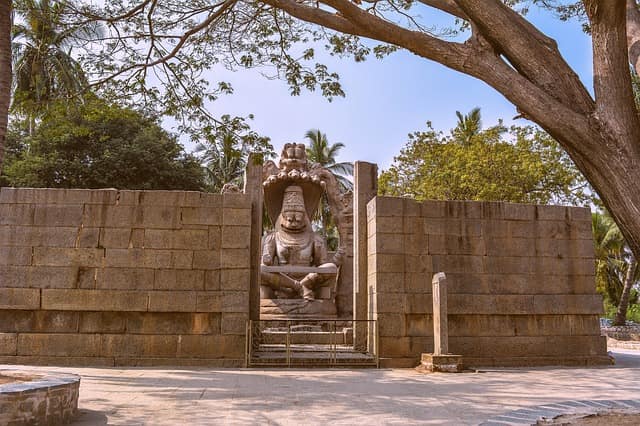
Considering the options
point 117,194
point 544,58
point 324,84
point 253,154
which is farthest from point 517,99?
point 117,194

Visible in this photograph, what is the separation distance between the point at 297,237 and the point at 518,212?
17.9 ft

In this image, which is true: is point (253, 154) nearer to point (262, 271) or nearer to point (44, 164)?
point (262, 271)

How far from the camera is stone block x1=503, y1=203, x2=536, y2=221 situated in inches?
413

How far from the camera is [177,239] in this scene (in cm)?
983

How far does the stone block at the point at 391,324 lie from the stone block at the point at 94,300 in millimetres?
3957

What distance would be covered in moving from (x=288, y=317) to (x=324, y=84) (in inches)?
208

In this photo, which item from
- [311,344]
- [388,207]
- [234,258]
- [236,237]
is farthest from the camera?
[311,344]

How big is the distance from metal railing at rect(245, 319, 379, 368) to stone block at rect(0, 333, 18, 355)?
3761 millimetres

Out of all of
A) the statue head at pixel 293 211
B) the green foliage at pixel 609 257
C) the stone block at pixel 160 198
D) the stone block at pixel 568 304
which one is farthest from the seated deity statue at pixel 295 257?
the green foliage at pixel 609 257

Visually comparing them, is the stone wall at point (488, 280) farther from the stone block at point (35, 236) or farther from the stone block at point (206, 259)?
the stone block at point (35, 236)

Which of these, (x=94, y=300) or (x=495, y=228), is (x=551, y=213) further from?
(x=94, y=300)

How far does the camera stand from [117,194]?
391 inches

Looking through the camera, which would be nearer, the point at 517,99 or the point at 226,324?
the point at 517,99

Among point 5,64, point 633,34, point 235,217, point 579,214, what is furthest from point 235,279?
point 633,34
